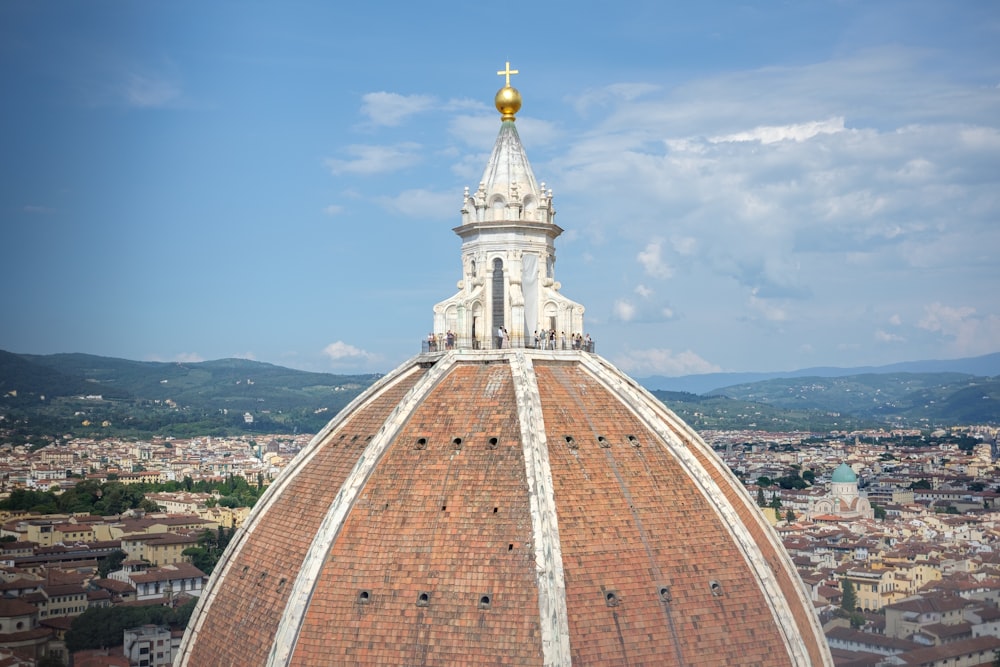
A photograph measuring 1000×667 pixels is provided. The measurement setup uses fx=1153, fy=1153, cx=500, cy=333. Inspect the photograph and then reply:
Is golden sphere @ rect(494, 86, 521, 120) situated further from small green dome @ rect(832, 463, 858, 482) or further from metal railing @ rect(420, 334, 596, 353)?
small green dome @ rect(832, 463, 858, 482)

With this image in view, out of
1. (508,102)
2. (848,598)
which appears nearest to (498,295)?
(508,102)

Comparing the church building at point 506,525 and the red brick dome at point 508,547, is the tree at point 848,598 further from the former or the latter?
the red brick dome at point 508,547

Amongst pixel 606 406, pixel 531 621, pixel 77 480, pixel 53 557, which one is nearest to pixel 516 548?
pixel 531 621


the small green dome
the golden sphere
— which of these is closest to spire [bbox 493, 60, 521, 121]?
the golden sphere

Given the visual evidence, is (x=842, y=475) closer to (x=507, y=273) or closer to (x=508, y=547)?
(x=507, y=273)

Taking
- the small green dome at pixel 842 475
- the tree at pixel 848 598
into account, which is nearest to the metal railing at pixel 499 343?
the tree at pixel 848 598

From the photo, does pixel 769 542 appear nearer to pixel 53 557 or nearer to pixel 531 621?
pixel 531 621
